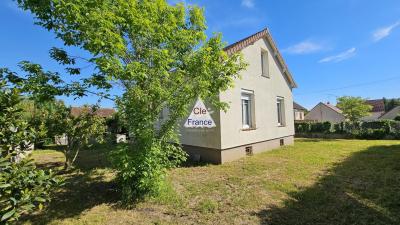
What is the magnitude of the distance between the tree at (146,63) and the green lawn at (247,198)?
80 cm

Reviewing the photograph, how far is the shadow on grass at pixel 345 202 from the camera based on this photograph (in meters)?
4.70

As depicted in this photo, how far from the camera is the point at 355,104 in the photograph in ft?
95.0

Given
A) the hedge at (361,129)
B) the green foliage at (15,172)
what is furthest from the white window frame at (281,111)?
the green foliage at (15,172)

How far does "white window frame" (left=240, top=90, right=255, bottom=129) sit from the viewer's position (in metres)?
11.5

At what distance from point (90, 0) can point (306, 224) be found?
6036 mm

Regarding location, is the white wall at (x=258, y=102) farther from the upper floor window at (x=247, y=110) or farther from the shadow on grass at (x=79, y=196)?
the shadow on grass at (x=79, y=196)

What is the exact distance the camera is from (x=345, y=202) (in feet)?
18.0

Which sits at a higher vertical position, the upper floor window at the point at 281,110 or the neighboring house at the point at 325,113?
the neighboring house at the point at 325,113

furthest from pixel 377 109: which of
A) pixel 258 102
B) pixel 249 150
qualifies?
pixel 249 150

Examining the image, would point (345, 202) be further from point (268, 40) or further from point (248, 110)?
point (268, 40)

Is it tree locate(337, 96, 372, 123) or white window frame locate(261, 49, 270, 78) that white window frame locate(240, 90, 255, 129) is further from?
tree locate(337, 96, 372, 123)

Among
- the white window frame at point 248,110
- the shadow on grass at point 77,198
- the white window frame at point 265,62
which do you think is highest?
the white window frame at point 265,62

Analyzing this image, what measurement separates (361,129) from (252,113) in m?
15.9

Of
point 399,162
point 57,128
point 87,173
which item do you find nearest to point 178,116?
point 87,173
